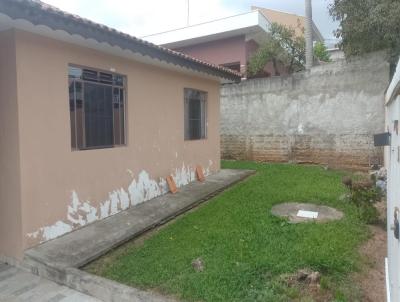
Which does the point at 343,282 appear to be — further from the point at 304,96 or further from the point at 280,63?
the point at 280,63

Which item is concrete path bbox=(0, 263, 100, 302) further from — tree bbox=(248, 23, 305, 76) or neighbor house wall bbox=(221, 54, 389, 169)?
tree bbox=(248, 23, 305, 76)

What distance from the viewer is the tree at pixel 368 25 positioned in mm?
8352

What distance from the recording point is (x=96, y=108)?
18.2ft

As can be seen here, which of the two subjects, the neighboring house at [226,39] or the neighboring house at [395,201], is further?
the neighboring house at [226,39]

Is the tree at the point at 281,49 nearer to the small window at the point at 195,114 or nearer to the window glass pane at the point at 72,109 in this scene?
the small window at the point at 195,114

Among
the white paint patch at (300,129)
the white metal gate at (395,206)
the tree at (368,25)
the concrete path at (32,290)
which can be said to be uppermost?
the tree at (368,25)

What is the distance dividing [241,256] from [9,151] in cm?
340

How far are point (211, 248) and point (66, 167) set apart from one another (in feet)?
8.32

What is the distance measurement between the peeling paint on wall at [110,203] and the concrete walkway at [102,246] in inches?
4.3

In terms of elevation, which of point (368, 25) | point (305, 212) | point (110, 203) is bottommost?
point (305, 212)

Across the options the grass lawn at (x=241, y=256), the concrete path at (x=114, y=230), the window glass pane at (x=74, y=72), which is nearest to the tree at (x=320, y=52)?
the concrete path at (x=114, y=230)

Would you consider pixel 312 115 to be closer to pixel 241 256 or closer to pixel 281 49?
pixel 281 49

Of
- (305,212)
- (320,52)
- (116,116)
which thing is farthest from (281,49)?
(116,116)

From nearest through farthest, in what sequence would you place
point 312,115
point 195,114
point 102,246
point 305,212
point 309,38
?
point 102,246 < point 305,212 < point 195,114 < point 312,115 < point 309,38
